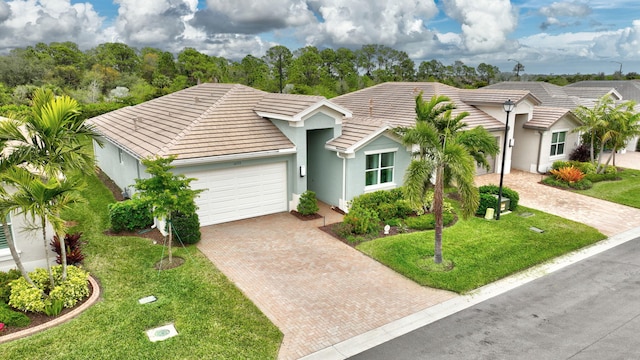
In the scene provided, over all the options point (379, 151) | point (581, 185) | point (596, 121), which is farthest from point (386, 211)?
point (596, 121)

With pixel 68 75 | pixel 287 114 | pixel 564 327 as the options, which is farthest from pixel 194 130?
pixel 68 75

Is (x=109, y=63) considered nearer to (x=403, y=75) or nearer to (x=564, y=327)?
(x=403, y=75)

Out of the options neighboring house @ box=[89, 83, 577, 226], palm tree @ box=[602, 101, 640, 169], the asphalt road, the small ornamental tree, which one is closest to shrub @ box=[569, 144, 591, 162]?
palm tree @ box=[602, 101, 640, 169]

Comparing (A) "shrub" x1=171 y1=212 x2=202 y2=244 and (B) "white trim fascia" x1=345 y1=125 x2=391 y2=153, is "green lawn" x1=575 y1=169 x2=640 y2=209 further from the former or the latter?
(A) "shrub" x1=171 y1=212 x2=202 y2=244

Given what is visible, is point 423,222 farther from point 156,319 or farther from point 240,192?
point 156,319

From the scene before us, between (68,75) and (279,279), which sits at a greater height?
(68,75)
